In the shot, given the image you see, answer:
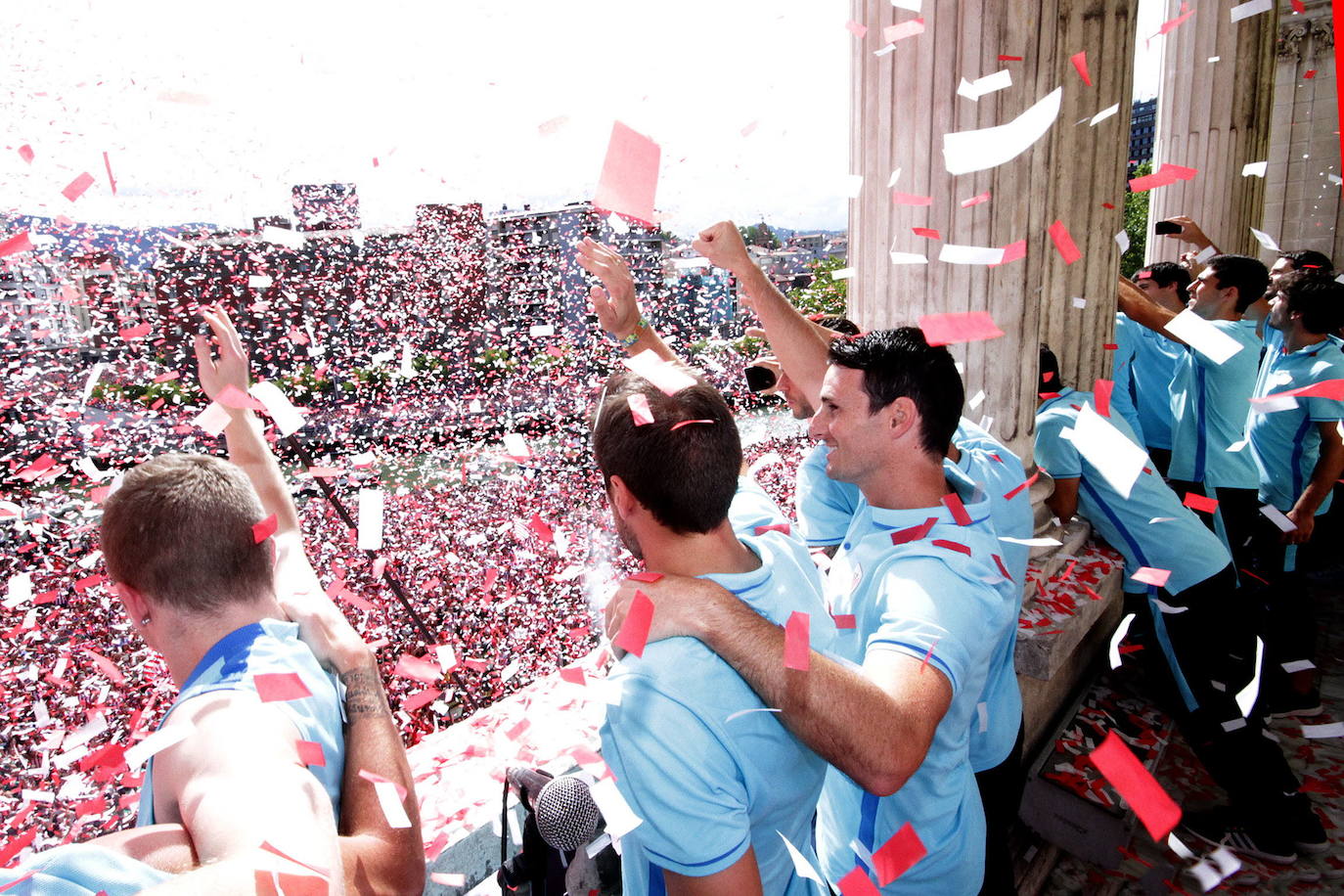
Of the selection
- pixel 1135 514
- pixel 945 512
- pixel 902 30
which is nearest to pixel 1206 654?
pixel 1135 514

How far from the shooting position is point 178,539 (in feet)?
4.57

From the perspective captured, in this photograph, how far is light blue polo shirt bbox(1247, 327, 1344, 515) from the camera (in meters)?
4.07

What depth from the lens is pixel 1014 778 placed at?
7.54 feet

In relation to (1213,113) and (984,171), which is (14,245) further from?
(1213,113)

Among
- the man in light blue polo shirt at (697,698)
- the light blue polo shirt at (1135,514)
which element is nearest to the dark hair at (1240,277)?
the light blue polo shirt at (1135,514)

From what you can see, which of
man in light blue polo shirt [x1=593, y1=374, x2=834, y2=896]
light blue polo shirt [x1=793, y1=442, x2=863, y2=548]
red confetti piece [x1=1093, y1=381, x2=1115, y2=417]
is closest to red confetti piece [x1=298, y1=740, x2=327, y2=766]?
man in light blue polo shirt [x1=593, y1=374, x2=834, y2=896]

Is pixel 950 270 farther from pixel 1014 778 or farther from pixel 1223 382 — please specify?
pixel 1223 382

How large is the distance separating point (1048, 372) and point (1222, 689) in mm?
1448

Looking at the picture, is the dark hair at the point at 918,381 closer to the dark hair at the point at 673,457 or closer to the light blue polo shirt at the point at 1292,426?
the dark hair at the point at 673,457

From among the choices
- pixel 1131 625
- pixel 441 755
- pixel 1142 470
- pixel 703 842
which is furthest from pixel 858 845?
pixel 1131 625

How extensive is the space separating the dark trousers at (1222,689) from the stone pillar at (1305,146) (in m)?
7.15

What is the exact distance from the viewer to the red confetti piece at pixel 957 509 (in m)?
1.81

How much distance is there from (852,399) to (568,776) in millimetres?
1099

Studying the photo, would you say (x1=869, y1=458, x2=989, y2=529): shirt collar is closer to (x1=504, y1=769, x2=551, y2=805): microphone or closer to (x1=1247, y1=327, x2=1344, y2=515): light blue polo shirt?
(x1=504, y1=769, x2=551, y2=805): microphone
